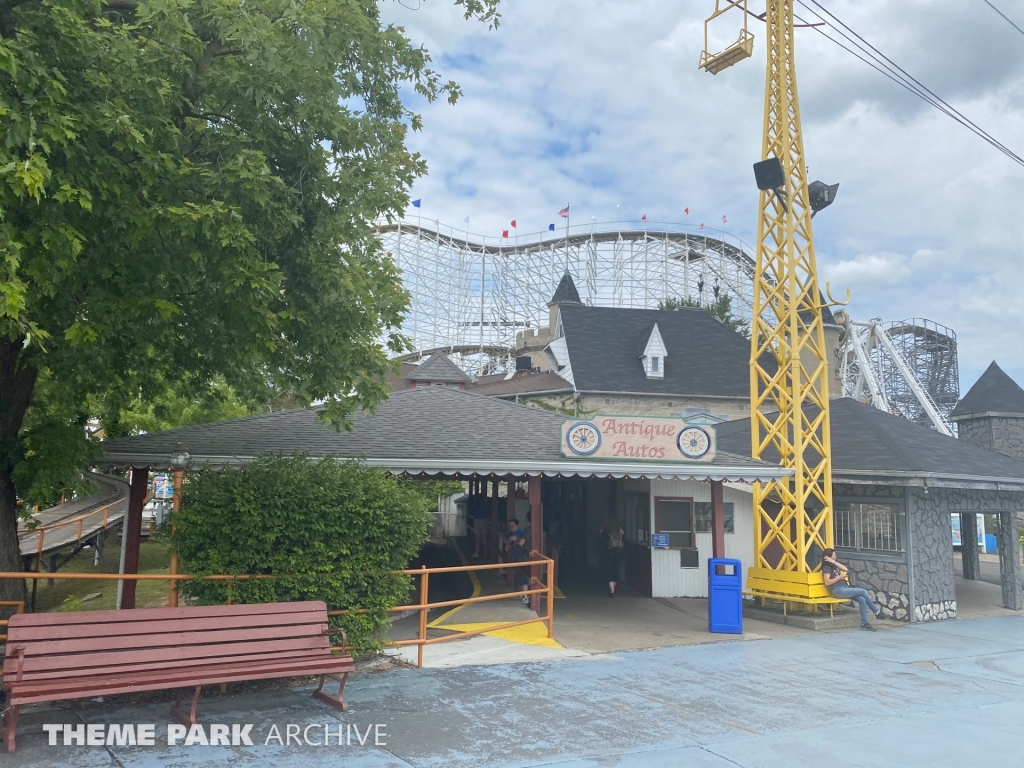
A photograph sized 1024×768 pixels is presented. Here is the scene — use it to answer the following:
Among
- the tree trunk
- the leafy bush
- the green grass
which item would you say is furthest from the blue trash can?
the tree trunk

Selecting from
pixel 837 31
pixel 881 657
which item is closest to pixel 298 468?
pixel 881 657

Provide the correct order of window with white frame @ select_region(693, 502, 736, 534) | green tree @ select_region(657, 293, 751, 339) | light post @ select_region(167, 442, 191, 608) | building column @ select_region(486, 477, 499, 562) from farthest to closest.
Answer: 1. green tree @ select_region(657, 293, 751, 339)
2. building column @ select_region(486, 477, 499, 562)
3. window with white frame @ select_region(693, 502, 736, 534)
4. light post @ select_region(167, 442, 191, 608)

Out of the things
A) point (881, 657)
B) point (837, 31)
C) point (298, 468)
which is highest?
point (837, 31)

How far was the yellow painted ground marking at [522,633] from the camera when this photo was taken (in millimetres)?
10945

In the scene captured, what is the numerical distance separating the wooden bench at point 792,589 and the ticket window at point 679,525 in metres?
1.86

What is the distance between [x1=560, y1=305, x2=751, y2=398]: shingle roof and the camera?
31516mm

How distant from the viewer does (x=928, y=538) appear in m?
15.8

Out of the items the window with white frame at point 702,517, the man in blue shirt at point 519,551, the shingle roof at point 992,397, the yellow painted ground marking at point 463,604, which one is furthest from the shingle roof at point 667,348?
the man in blue shirt at point 519,551

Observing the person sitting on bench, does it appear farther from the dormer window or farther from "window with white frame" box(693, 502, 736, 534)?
the dormer window

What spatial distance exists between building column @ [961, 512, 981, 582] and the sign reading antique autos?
13373 millimetres

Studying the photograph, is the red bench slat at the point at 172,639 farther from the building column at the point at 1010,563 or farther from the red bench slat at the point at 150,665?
the building column at the point at 1010,563

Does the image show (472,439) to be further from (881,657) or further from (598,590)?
(881,657)

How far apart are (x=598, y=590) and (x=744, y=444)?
6.09 metres

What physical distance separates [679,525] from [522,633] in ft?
20.8
